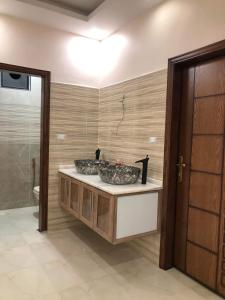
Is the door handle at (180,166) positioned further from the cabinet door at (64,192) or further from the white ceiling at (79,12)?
the white ceiling at (79,12)

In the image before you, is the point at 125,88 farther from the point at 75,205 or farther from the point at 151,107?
the point at 75,205

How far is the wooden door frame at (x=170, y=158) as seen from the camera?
2.35 meters

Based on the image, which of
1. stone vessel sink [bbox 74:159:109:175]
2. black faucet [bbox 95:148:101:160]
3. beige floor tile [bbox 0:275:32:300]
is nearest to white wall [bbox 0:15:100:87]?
black faucet [bbox 95:148:101:160]

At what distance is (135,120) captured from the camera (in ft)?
9.29

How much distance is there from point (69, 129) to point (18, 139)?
4.10 feet

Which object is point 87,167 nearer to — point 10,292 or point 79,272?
point 79,272

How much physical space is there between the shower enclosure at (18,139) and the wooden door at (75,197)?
5.24ft

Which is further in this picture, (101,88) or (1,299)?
(101,88)

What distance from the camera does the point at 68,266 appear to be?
2.46 m

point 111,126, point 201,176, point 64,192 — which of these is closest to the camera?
point 201,176

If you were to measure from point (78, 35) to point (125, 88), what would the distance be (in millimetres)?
1086

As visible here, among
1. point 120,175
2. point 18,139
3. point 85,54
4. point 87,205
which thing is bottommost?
point 87,205

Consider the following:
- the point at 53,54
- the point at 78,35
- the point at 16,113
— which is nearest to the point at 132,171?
the point at 53,54

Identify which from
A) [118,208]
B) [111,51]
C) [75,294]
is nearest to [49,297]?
[75,294]
